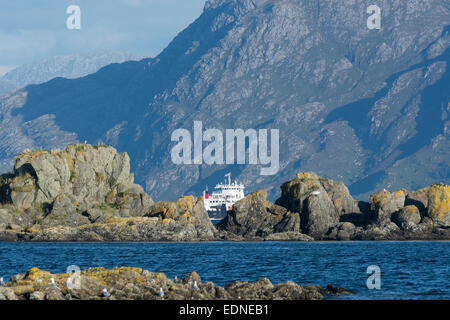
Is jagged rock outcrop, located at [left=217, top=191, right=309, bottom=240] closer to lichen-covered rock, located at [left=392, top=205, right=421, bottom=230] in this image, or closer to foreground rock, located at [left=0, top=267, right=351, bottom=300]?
lichen-covered rock, located at [left=392, top=205, right=421, bottom=230]

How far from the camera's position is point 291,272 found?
82500mm

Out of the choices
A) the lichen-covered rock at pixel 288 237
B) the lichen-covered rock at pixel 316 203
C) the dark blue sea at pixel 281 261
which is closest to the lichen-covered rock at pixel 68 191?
the dark blue sea at pixel 281 261

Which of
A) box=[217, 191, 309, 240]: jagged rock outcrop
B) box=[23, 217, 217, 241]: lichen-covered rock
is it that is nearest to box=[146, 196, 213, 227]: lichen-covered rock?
box=[23, 217, 217, 241]: lichen-covered rock

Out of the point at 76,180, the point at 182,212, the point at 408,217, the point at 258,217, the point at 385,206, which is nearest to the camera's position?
the point at 408,217

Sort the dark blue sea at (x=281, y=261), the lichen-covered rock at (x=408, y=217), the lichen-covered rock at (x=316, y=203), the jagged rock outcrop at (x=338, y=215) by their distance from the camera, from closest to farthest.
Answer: the dark blue sea at (x=281, y=261), the lichen-covered rock at (x=408, y=217), the jagged rock outcrop at (x=338, y=215), the lichen-covered rock at (x=316, y=203)


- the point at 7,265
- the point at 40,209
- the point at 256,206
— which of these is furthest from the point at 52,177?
the point at 7,265

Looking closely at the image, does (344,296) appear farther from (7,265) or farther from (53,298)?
(7,265)

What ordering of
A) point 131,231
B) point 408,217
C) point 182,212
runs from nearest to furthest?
1. point 131,231
2. point 408,217
3. point 182,212

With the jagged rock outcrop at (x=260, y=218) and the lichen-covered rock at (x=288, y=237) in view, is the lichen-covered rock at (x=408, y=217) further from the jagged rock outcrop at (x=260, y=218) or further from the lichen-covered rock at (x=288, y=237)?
the jagged rock outcrop at (x=260, y=218)

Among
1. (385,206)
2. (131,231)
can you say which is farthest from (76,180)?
(385,206)

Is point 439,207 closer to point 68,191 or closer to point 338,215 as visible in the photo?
point 338,215

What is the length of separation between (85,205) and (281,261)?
6436 centimetres

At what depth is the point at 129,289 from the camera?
5206 cm

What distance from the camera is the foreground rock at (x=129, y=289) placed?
49.9 metres
